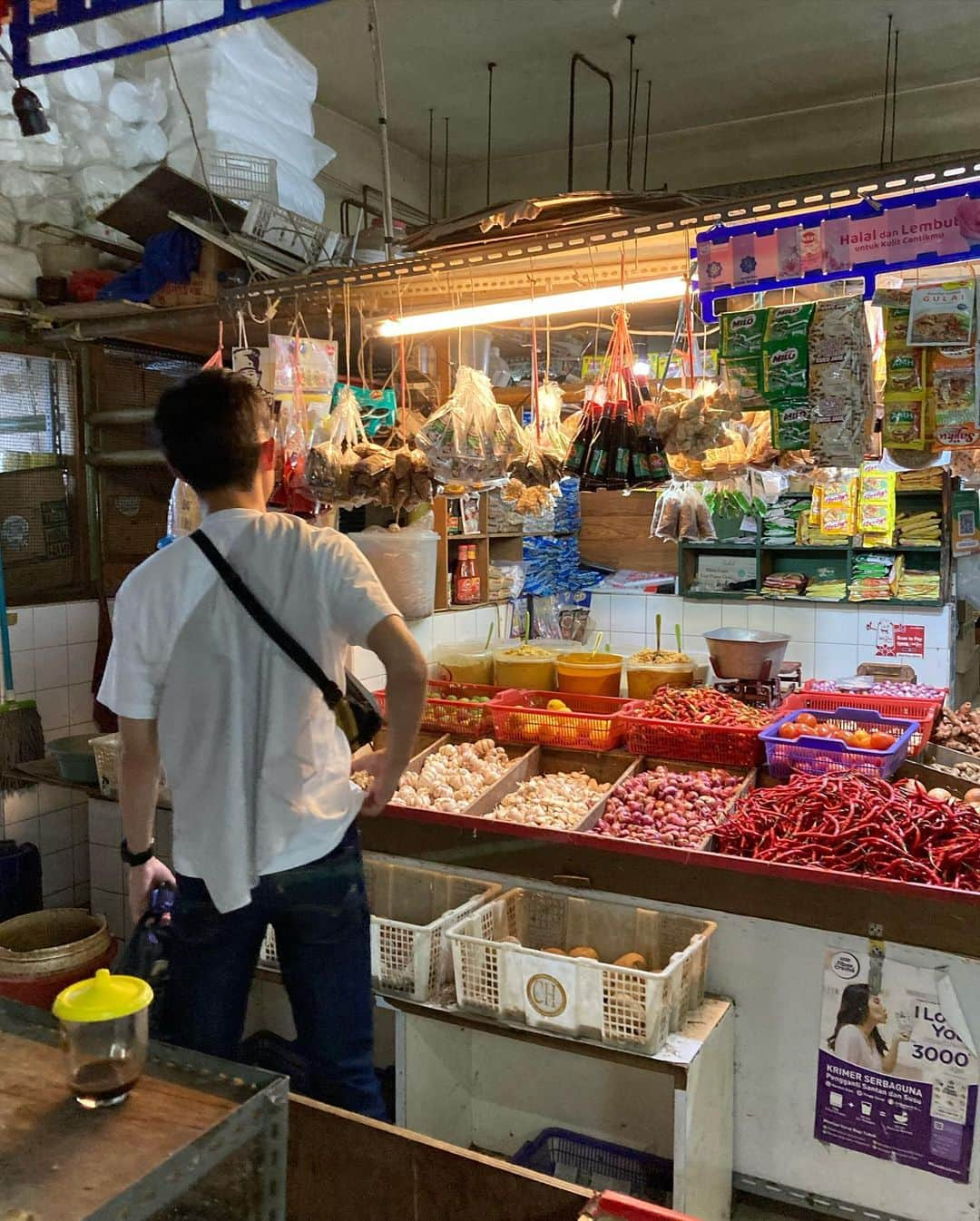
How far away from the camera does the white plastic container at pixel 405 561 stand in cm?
402

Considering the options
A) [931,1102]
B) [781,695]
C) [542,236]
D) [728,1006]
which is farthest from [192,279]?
[931,1102]

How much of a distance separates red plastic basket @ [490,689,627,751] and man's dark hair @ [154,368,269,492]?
6.54ft

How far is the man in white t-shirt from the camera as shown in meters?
1.89

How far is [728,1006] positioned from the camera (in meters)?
2.61

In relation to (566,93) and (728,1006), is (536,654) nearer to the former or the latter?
(728,1006)

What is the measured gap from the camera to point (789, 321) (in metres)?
2.64

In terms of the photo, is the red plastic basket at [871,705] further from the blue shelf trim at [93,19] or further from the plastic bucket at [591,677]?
the blue shelf trim at [93,19]

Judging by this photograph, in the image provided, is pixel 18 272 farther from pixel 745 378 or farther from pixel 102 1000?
pixel 102 1000

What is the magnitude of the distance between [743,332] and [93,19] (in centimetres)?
203

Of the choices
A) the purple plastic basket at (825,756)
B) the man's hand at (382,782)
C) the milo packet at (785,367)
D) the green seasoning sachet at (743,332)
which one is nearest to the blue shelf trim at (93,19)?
the green seasoning sachet at (743,332)

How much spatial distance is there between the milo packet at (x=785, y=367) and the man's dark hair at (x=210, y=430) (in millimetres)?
1479

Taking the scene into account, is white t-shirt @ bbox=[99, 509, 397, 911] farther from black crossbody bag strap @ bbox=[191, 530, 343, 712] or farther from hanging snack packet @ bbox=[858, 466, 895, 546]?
hanging snack packet @ bbox=[858, 466, 895, 546]

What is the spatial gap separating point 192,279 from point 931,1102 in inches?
160

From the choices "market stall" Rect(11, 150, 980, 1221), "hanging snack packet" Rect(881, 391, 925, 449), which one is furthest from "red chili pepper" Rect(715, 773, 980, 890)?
"hanging snack packet" Rect(881, 391, 925, 449)
